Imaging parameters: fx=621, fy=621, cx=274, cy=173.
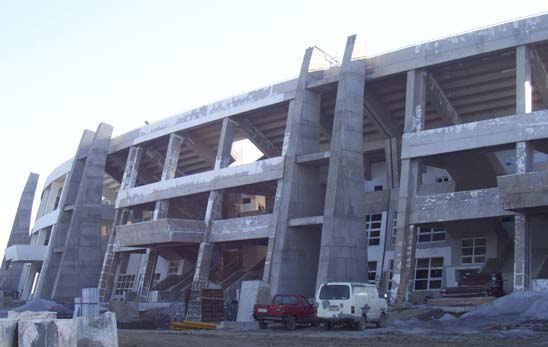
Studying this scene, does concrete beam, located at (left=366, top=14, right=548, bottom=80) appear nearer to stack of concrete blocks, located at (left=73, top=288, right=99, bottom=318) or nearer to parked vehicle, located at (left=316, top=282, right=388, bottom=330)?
parked vehicle, located at (left=316, top=282, right=388, bottom=330)

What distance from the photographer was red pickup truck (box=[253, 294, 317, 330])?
88.4 feet

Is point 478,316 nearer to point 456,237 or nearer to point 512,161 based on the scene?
point 456,237

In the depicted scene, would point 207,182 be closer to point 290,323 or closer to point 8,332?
point 290,323

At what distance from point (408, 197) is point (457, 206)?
9.01ft

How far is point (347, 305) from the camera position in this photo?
24.9 meters

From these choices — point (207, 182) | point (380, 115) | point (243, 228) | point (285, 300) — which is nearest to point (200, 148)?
point (207, 182)

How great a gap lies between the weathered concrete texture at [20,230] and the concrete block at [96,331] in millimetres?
72387

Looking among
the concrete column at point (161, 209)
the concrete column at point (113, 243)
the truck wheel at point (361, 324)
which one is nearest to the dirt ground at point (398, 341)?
the truck wheel at point (361, 324)

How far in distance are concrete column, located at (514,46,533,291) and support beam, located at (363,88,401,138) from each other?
1109 centimetres

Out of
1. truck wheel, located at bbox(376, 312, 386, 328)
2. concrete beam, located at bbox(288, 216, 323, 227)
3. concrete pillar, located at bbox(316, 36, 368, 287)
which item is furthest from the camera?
concrete beam, located at bbox(288, 216, 323, 227)

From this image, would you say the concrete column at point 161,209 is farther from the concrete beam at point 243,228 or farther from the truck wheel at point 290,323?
the truck wheel at point 290,323

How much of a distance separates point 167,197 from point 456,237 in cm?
2237

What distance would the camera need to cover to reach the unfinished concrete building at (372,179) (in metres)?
32.0

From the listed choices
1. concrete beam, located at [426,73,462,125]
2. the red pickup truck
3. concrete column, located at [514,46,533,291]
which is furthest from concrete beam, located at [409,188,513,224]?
the red pickup truck
